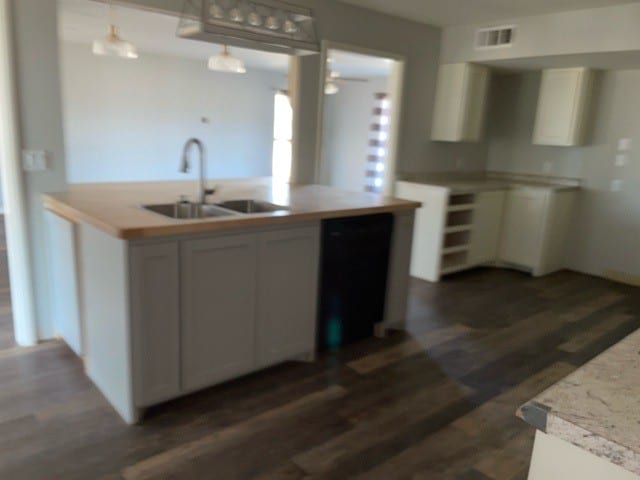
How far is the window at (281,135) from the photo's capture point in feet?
30.8

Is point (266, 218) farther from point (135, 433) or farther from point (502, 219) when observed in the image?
point (502, 219)

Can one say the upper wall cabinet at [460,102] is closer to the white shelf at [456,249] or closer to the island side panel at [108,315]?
the white shelf at [456,249]

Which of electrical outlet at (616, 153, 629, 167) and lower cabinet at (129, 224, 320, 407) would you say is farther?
electrical outlet at (616, 153, 629, 167)

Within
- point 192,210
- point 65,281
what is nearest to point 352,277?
point 192,210

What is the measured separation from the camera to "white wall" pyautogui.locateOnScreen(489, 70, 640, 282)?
488 centimetres

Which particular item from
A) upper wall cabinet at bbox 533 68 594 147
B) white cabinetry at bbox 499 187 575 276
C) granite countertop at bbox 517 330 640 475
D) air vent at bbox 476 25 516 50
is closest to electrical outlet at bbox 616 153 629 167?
upper wall cabinet at bbox 533 68 594 147

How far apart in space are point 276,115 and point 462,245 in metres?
5.52

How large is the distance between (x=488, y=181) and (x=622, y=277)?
5.61 feet

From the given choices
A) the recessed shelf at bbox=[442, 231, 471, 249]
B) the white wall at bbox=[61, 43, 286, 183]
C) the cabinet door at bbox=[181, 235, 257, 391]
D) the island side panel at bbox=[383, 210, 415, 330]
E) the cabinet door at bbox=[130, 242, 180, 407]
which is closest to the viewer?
the cabinet door at bbox=[130, 242, 180, 407]

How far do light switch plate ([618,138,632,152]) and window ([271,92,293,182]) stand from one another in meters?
5.71

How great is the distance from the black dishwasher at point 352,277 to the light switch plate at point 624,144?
3162 millimetres

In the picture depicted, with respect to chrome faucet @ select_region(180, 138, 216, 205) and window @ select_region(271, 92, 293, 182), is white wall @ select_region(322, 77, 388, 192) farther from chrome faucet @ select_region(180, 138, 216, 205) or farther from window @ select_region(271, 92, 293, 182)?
chrome faucet @ select_region(180, 138, 216, 205)

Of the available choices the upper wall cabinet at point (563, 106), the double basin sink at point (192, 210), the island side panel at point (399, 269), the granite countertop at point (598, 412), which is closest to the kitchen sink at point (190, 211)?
the double basin sink at point (192, 210)

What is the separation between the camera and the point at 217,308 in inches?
98.3
